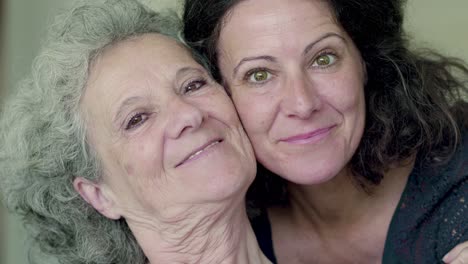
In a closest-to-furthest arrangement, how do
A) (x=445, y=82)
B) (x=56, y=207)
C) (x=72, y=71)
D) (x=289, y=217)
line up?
(x=72, y=71)
(x=56, y=207)
(x=445, y=82)
(x=289, y=217)

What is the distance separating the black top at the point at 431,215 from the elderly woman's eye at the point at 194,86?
75 centimetres

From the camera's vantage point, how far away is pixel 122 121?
1.54 m

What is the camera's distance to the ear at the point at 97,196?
65.9 inches

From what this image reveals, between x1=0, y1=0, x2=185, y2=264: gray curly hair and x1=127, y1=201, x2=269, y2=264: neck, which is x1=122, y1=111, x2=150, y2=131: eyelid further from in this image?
x1=127, y1=201, x2=269, y2=264: neck

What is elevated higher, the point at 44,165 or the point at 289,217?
the point at 44,165

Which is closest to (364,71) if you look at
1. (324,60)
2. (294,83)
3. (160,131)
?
(324,60)

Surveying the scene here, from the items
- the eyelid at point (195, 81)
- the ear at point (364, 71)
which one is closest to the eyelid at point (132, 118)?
the eyelid at point (195, 81)

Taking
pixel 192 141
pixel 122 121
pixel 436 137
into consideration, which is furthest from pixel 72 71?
pixel 436 137

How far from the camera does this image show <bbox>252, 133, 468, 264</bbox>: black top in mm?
1688

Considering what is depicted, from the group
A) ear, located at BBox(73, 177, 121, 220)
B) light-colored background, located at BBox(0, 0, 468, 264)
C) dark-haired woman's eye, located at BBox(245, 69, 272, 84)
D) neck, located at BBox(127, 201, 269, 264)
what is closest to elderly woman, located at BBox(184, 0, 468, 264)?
dark-haired woman's eye, located at BBox(245, 69, 272, 84)

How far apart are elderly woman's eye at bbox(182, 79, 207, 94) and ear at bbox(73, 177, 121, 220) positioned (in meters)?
0.38

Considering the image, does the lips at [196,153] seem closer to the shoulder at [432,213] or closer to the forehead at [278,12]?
the forehead at [278,12]

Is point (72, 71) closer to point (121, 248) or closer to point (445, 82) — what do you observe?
point (121, 248)

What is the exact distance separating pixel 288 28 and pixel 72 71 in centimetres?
62
